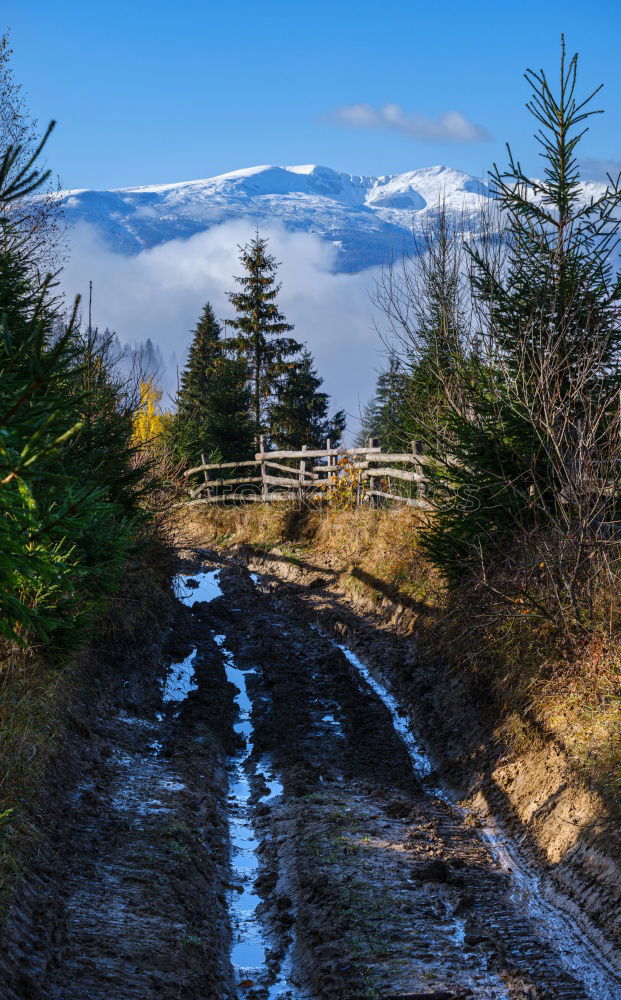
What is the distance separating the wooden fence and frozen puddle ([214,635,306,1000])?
592cm

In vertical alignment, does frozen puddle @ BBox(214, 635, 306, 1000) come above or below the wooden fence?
below

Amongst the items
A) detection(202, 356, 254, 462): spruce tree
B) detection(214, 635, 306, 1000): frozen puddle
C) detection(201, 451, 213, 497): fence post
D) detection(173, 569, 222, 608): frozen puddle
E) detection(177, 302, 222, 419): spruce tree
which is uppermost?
detection(177, 302, 222, 419): spruce tree

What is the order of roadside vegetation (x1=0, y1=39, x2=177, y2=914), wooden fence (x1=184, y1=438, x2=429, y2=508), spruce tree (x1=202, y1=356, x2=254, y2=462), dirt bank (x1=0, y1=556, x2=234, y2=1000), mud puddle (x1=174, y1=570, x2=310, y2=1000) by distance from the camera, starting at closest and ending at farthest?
roadside vegetation (x1=0, y1=39, x2=177, y2=914) → dirt bank (x1=0, y1=556, x2=234, y2=1000) → mud puddle (x1=174, y1=570, x2=310, y2=1000) → wooden fence (x1=184, y1=438, x2=429, y2=508) → spruce tree (x1=202, y1=356, x2=254, y2=462)

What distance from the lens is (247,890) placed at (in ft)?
18.2

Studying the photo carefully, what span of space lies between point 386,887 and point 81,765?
8.67ft

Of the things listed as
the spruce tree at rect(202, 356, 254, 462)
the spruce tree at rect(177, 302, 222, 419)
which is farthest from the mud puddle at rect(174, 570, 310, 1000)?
the spruce tree at rect(177, 302, 222, 419)

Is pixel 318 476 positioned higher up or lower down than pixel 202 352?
lower down

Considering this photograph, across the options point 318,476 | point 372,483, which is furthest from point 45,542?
point 318,476

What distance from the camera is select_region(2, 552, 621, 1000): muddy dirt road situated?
14.1 feet

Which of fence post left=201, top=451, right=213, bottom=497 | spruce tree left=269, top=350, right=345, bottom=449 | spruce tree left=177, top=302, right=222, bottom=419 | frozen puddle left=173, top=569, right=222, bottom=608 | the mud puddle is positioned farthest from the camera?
spruce tree left=177, top=302, right=222, bottom=419

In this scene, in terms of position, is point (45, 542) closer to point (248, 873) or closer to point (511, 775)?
point (248, 873)

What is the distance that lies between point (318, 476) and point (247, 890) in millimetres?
15200

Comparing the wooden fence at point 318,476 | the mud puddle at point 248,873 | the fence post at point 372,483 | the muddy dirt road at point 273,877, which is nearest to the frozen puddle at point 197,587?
the wooden fence at point 318,476

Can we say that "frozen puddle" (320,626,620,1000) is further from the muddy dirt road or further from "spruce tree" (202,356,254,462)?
"spruce tree" (202,356,254,462)
